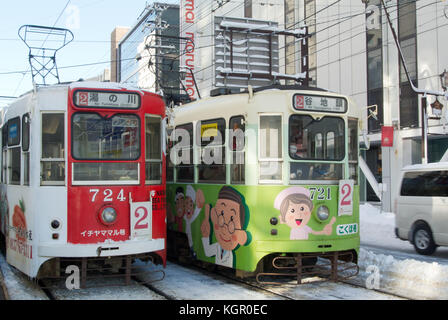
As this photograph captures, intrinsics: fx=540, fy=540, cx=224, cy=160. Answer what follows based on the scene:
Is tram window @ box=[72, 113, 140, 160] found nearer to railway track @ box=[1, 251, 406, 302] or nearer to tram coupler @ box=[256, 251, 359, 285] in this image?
railway track @ box=[1, 251, 406, 302]

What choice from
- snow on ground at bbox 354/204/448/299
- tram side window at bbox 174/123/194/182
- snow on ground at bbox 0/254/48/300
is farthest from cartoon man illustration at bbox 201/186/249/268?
snow on ground at bbox 0/254/48/300

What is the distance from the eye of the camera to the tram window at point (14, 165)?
8570 millimetres

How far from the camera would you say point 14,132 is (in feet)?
29.0

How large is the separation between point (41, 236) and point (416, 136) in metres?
Answer: 18.6

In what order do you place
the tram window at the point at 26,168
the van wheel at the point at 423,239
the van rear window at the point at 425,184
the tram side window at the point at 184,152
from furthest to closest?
the van wheel at the point at 423,239 → the van rear window at the point at 425,184 → the tram side window at the point at 184,152 → the tram window at the point at 26,168

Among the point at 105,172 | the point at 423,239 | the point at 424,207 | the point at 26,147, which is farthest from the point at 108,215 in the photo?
the point at 423,239

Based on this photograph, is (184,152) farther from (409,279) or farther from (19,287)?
(409,279)

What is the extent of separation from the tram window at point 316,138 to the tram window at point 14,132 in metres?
4.31

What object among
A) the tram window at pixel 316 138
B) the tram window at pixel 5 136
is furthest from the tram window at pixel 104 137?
the tram window at pixel 316 138

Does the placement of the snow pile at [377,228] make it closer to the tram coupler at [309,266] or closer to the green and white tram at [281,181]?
the tram coupler at [309,266]

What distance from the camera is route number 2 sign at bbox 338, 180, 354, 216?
8.55 m

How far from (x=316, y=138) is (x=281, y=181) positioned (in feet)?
3.00
